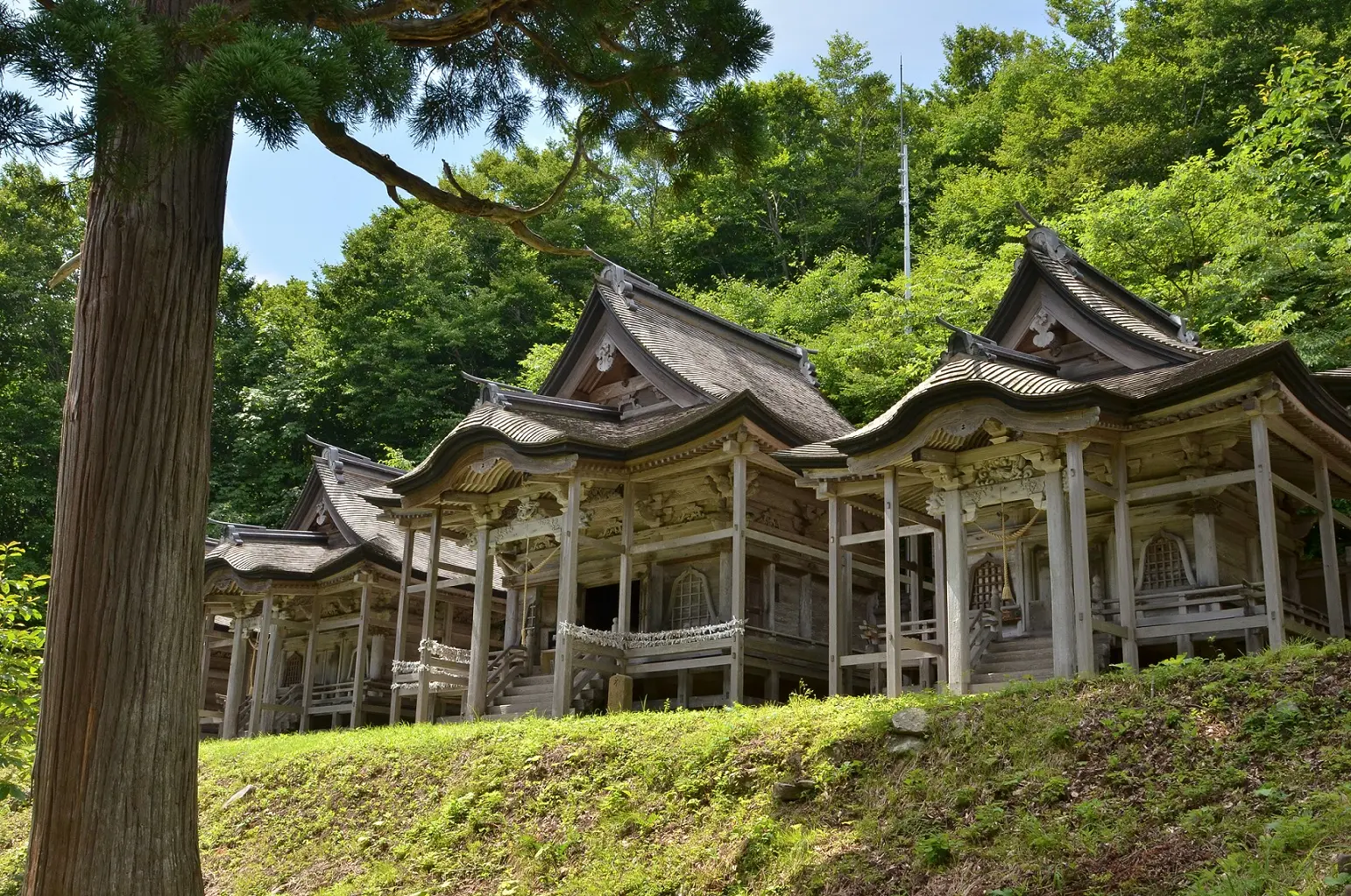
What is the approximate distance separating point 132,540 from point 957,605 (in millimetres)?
10753

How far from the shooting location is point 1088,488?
16.4 m

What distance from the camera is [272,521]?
41406 mm

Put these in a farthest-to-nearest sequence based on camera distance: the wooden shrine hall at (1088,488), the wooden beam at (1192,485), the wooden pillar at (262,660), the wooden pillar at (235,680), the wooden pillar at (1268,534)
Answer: the wooden pillar at (235,680) → the wooden pillar at (262,660) → the wooden beam at (1192,485) → the wooden shrine hall at (1088,488) → the wooden pillar at (1268,534)

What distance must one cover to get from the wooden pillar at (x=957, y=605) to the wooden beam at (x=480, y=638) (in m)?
7.92

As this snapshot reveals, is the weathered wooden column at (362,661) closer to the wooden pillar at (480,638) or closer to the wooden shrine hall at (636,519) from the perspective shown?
the wooden shrine hall at (636,519)

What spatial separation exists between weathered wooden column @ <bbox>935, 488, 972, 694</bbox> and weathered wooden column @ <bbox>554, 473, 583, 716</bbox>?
19.5ft

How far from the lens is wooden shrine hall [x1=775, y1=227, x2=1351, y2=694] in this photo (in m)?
15.8

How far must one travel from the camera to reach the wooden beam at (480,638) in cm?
2067

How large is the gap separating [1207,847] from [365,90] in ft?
26.2

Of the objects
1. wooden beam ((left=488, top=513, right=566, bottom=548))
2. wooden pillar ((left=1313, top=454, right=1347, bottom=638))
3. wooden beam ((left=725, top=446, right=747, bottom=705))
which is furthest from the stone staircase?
wooden beam ((left=488, top=513, right=566, bottom=548))

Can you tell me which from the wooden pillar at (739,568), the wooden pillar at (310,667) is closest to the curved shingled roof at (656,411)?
the wooden pillar at (739,568)

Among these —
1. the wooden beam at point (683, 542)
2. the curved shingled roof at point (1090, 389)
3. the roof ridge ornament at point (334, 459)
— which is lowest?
the wooden beam at point (683, 542)

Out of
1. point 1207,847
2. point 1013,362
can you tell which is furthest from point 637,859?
point 1013,362

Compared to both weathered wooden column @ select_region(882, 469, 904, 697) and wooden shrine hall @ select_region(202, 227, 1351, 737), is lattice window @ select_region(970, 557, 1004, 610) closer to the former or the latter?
wooden shrine hall @ select_region(202, 227, 1351, 737)
